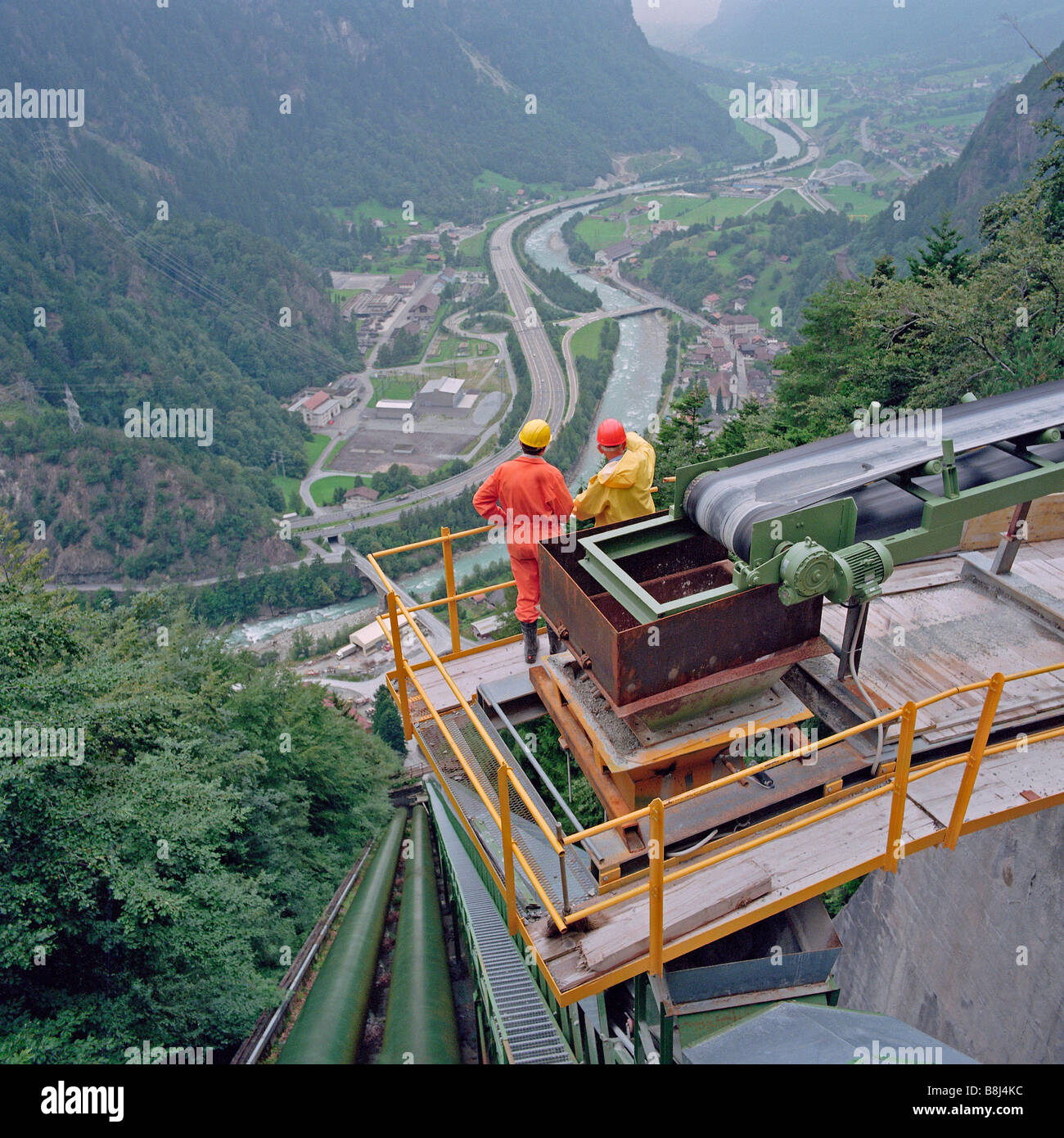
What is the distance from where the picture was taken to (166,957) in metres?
11.6

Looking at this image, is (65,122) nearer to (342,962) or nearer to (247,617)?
(247,617)

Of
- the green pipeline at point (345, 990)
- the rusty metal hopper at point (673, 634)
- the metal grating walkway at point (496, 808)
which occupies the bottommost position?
the green pipeline at point (345, 990)

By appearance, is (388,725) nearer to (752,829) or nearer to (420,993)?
Result: (420,993)

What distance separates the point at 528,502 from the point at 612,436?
0.93 meters

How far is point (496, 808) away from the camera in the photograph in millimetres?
6785

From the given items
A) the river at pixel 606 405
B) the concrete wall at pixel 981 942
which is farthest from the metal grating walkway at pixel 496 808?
the river at pixel 606 405

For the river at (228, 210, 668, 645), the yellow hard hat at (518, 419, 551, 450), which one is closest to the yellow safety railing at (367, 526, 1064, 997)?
the yellow hard hat at (518, 419, 551, 450)

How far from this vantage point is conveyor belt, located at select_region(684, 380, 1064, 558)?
6.12 m

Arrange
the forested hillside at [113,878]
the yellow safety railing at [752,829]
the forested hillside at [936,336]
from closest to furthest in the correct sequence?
the yellow safety railing at [752,829]
the forested hillside at [113,878]
the forested hillside at [936,336]

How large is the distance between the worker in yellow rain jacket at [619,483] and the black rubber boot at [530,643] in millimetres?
1272

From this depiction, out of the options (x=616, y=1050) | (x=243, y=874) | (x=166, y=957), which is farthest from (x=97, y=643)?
(x=616, y=1050)

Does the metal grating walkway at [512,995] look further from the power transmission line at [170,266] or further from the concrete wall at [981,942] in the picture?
the power transmission line at [170,266]

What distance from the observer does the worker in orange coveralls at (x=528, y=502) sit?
706 cm

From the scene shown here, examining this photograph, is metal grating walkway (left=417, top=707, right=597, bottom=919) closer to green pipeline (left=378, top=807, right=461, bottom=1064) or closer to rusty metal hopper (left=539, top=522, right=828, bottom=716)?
rusty metal hopper (left=539, top=522, right=828, bottom=716)
